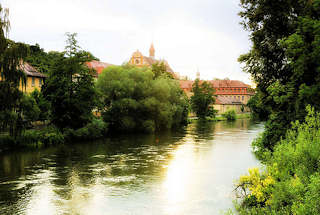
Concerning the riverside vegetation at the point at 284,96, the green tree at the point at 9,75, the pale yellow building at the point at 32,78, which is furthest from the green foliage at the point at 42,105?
the riverside vegetation at the point at 284,96

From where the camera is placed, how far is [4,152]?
995 inches

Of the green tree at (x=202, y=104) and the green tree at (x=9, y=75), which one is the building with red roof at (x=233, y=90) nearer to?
the green tree at (x=202, y=104)

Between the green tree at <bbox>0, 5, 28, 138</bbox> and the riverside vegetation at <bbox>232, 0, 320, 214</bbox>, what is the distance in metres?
14.3

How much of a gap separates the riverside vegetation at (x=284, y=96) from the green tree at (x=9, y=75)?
47.1 ft

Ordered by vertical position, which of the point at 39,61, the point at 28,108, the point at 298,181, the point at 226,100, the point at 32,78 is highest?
the point at 39,61

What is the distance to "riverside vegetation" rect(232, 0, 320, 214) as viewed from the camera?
8.02 meters

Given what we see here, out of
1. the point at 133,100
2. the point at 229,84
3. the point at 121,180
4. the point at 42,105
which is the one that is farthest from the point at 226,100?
the point at 121,180

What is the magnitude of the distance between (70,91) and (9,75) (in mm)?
13450

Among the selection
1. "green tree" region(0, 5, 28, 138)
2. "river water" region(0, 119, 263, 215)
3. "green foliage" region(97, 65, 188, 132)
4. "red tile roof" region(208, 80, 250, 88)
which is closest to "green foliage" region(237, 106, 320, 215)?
"river water" region(0, 119, 263, 215)

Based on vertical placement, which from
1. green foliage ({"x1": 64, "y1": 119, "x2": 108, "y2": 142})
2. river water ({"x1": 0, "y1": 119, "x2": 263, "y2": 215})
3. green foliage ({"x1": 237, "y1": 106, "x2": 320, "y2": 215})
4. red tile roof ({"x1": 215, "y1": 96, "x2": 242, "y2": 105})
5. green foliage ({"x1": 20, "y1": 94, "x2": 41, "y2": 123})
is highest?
red tile roof ({"x1": 215, "y1": 96, "x2": 242, "y2": 105})

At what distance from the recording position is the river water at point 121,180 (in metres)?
13.3

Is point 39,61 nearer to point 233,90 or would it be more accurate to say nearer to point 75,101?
point 75,101

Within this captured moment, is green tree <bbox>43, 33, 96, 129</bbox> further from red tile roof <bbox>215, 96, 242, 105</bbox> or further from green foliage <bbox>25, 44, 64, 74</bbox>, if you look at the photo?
red tile roof <bbox>215, 96, 242, 105</bbox>

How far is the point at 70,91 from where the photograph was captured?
35.4 meters
